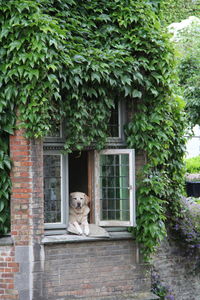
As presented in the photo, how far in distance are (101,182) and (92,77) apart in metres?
1.71

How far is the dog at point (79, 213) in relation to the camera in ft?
26.2

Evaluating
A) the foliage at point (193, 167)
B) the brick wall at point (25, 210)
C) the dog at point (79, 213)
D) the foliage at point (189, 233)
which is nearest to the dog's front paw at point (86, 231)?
the dog at point (79, 213)

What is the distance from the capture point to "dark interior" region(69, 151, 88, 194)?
9500 mm

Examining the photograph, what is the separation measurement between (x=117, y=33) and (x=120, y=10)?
0.37 metres

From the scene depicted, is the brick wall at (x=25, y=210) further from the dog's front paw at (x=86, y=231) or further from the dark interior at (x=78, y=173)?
the dark interior at (x=78, y=173)

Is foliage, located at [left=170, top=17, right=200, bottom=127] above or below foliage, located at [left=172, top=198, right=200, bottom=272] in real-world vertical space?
above

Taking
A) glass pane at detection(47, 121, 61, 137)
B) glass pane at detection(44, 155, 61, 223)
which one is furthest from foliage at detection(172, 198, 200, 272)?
glass pane at detection(47, 121, 61, 137)

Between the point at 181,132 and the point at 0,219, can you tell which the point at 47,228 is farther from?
the point at 181,132

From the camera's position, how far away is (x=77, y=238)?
7.80 meters

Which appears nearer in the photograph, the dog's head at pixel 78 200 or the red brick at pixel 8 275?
the red brick at pixel 8 275

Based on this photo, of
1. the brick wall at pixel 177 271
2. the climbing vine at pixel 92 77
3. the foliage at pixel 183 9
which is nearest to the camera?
the climbing vine at pixel 92 77

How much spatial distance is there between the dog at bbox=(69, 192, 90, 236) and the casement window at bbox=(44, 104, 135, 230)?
141 millimetres

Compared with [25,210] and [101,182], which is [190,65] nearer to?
[101,182]

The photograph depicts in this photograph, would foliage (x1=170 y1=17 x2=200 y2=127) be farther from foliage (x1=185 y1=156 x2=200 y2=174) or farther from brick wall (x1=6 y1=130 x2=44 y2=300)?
brick wall (x1=6 y1=130 x2=44 y2=300)
